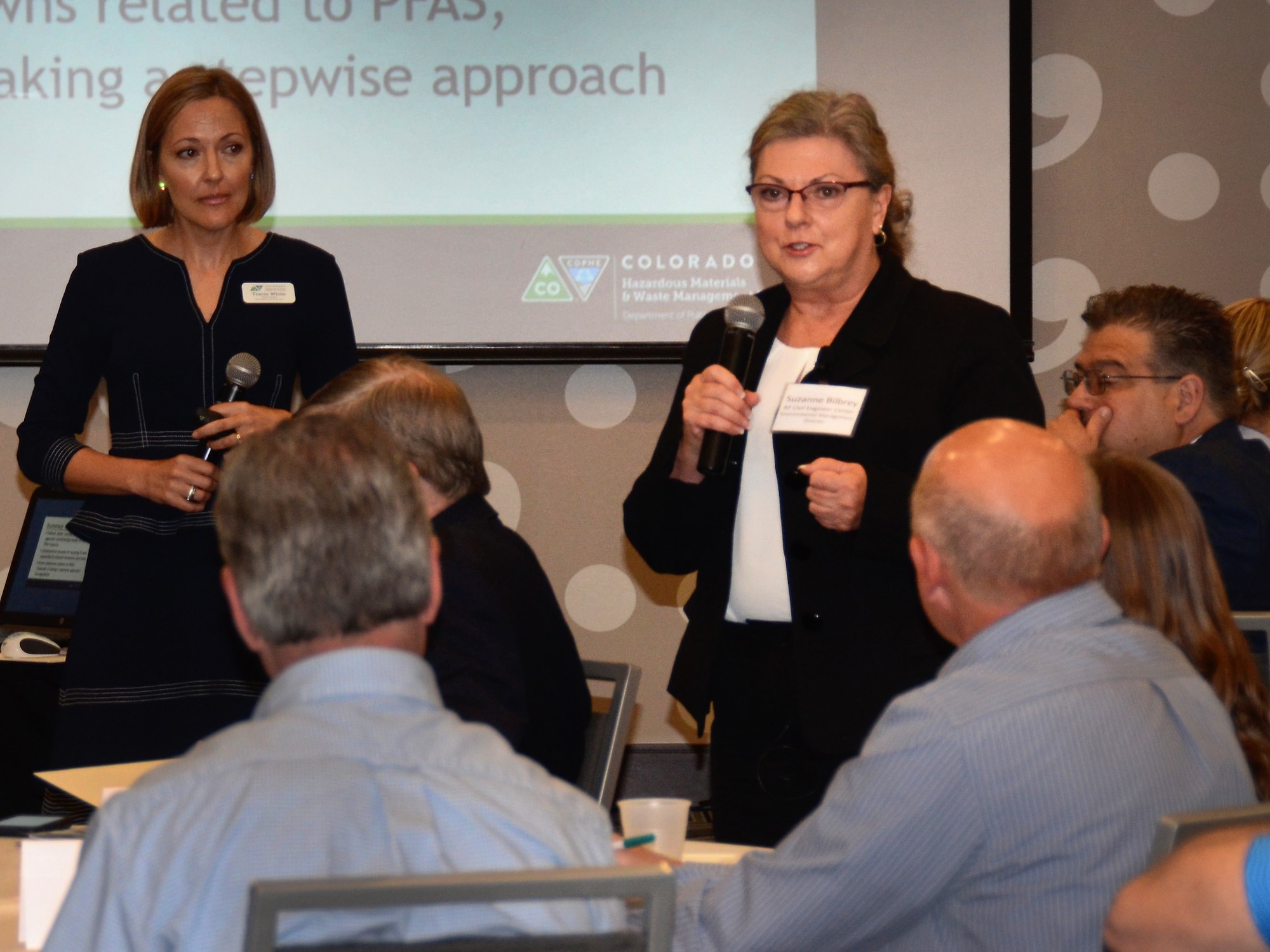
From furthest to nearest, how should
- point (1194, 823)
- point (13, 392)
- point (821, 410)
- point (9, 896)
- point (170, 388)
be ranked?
1. point (13, 392)
2. point (170, 388)
3. point (821, 410)
4. point (9, 896)
5. point (1194, 823)

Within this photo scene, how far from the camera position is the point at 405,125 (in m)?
3.97

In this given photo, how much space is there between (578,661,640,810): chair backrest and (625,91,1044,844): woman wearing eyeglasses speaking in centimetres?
14

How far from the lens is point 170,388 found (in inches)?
106

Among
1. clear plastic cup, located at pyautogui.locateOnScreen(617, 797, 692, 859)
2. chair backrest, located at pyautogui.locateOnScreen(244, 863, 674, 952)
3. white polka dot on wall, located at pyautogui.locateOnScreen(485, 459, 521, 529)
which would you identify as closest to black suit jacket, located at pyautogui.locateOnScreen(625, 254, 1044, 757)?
clear plastic cup, located at pyautogui.locateOnScreen(617, 797, 692, 859)

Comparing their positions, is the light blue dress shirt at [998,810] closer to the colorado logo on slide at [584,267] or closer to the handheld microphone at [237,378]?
the handheld microphone at [237,378]

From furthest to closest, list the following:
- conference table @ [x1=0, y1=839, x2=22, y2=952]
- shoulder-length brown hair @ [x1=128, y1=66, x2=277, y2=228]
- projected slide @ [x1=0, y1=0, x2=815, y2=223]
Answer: projected slide @ [x1=0, y1=0, x2=815, y2=223] → shoulder-length brown hair @ [x1=128, y1=66, x2=277, y2=228] → conference table @ [x1=0, y1=839, x2=22, y2=952]

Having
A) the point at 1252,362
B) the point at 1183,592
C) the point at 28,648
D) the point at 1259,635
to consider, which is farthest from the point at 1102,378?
the point at 28,648

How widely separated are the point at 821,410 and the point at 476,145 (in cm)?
207

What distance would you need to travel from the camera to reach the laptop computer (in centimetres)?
359

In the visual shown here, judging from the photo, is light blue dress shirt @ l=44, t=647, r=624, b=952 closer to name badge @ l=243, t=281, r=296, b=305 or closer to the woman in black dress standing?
the woman in black dress standing

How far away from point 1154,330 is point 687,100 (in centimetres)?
161

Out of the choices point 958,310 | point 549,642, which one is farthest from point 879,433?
point 549,642

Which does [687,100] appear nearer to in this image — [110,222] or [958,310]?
[110,222]

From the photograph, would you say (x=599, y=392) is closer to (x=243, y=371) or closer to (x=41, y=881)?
(x=243, y=371)
